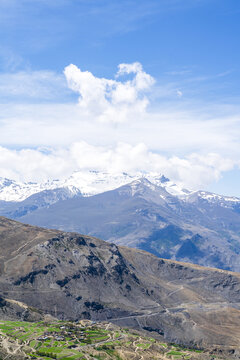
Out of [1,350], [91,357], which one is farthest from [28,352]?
[91,357]

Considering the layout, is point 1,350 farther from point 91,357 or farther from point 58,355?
point 91,357

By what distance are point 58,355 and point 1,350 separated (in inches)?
1006

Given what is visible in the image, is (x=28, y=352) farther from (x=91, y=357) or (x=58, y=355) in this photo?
(x=91, y=357)

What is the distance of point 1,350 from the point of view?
181m

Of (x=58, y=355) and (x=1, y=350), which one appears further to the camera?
(x=58, y=355)

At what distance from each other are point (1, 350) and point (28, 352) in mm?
12986

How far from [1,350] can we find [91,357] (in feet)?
135

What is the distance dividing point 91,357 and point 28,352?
28.7 m

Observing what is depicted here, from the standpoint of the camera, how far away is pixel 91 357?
199750 mm

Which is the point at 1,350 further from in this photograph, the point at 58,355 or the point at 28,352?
the point at 58,355

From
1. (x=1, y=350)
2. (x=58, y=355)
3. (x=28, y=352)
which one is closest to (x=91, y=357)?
(x=58, y=355)

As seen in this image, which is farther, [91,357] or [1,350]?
[91,357]

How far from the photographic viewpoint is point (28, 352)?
189 metres

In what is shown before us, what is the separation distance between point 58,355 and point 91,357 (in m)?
15.6
